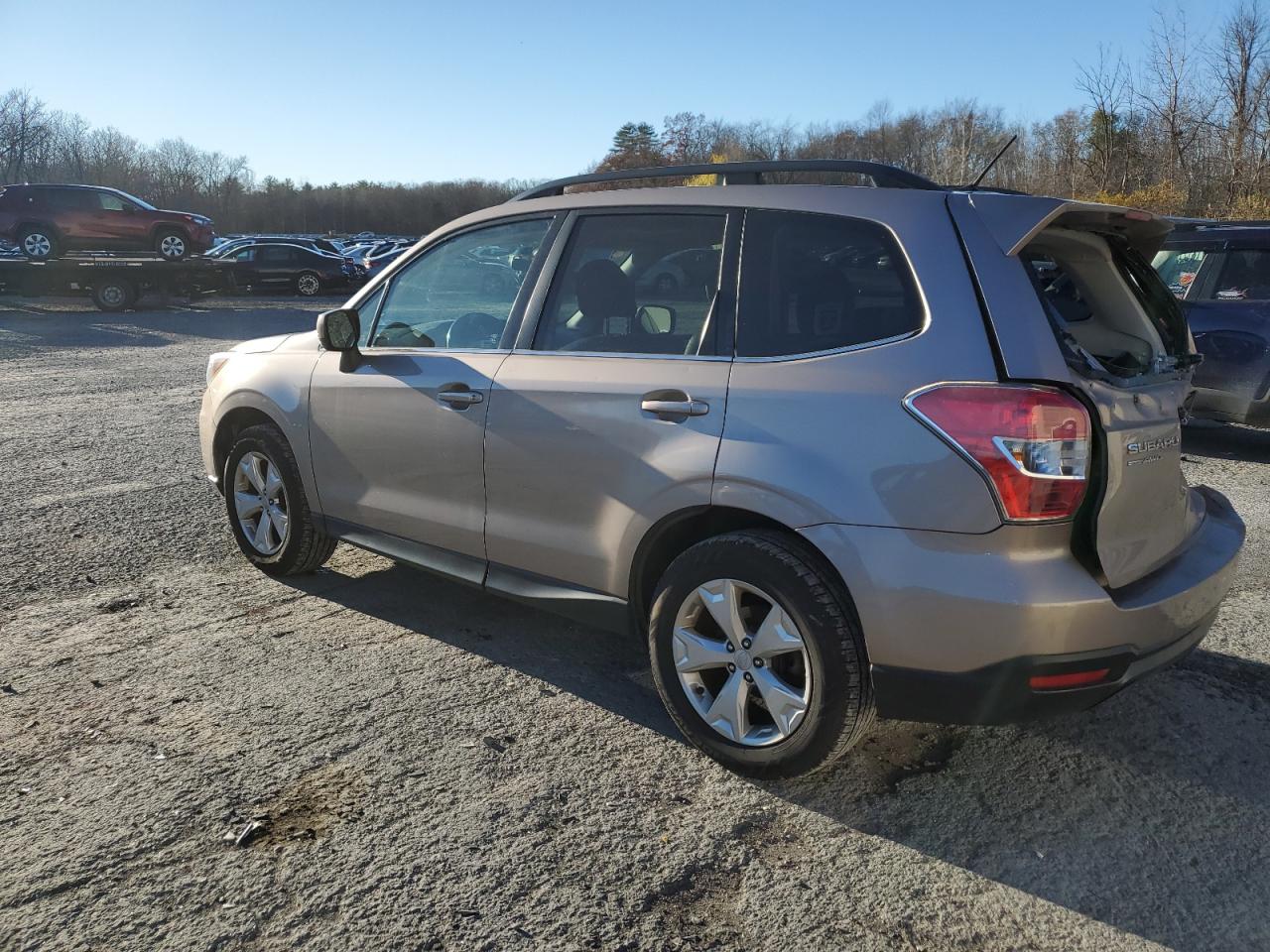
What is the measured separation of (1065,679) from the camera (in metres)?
2.66

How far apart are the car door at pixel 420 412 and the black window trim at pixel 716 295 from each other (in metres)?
0.10

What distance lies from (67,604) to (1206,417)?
7939mm

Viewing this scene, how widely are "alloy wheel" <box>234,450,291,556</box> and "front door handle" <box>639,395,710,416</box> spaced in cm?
227

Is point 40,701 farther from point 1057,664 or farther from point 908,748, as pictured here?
point 1057,664

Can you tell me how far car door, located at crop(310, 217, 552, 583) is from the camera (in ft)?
12.6

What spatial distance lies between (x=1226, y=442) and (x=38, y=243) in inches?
1028

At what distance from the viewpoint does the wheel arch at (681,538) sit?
9.70 ft

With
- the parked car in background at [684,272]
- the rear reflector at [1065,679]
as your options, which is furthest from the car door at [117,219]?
the rear reflector at [1065,679]

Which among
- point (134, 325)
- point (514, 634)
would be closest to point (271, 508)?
point (514, 634)

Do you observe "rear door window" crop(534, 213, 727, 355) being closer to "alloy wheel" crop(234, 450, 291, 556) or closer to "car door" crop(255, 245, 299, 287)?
"alloy wheel" crop(234, 450, 291, 556)

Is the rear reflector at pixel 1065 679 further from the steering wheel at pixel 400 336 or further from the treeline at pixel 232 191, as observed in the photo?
the treeline at pixel 232 191

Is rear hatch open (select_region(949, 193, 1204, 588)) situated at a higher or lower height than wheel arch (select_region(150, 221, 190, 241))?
lower

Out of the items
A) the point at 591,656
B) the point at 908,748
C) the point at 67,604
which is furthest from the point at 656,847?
the point at 67,604

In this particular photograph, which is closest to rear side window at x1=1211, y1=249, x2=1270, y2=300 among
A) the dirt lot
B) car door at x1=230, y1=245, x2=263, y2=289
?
the dirt lot
